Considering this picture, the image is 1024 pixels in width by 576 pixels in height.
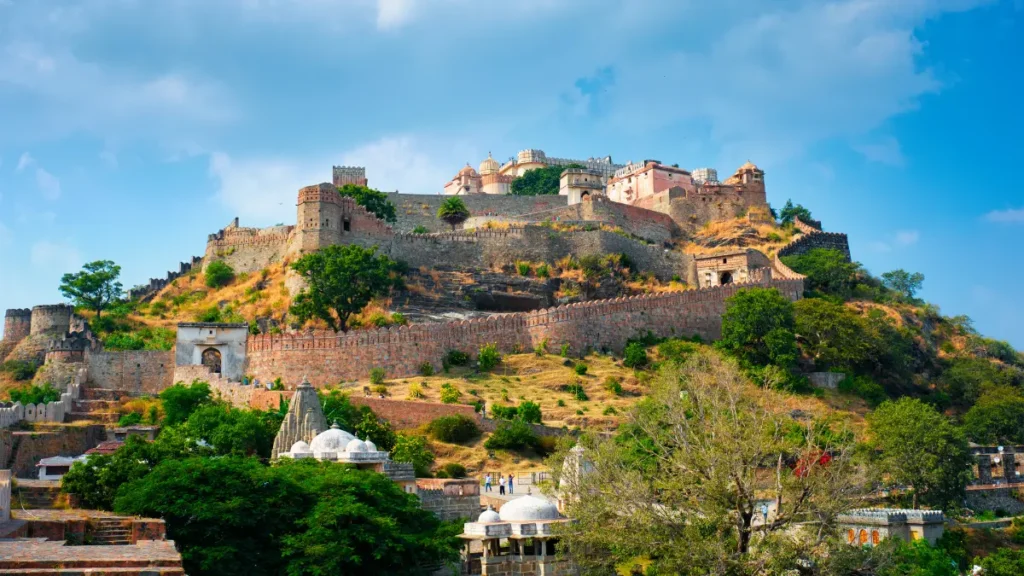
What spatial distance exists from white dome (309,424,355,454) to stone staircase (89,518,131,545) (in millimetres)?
10891

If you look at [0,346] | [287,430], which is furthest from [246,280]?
[287,430]

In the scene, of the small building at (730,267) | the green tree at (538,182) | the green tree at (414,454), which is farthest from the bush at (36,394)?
the green tree at (538,182)

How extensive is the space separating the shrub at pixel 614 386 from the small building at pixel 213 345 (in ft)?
50.6

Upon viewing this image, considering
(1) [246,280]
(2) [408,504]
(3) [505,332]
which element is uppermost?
(1) [246,280]

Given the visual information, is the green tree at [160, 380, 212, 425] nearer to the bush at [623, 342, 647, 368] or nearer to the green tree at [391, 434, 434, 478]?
the green tree at [391, 434, 434, 478]

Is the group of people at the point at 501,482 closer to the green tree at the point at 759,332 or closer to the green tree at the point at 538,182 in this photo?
the green tree at the point at 759,332

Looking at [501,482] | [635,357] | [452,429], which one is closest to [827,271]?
[635,357]

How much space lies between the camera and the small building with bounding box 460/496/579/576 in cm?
2536

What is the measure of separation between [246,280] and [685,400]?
107 feet

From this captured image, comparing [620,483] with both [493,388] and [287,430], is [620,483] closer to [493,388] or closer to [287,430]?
[287,430]

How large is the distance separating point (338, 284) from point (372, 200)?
16.7m

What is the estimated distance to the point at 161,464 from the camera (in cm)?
2409

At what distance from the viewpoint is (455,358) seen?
46.7 metres

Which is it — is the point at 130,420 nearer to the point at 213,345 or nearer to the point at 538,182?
the point at 213,345
